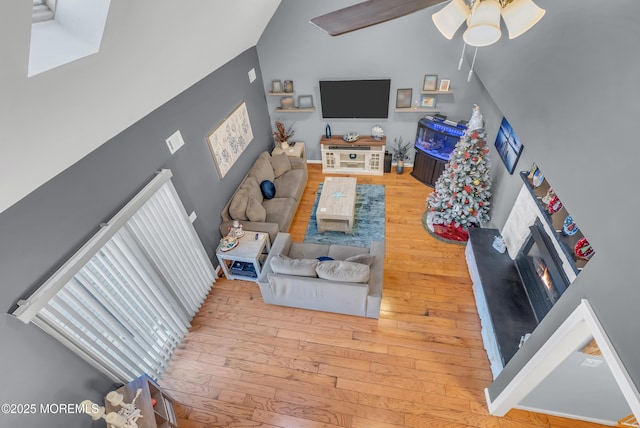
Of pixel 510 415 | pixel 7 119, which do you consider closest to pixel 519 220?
pixel 510 415

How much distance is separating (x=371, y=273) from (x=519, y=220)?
1885 mm

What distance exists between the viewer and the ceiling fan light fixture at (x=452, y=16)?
153 cm

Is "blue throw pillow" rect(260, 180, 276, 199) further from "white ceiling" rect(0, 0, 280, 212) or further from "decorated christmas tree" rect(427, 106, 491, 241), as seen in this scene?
"decorated christmas tree" rect(427, 106, 491, 241)

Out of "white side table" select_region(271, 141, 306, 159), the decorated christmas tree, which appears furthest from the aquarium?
"white side table" select_region(271, 141, 306, 159)

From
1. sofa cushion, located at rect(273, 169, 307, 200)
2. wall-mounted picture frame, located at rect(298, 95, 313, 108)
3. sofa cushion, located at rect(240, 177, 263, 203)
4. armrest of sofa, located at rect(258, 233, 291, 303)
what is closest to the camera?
armrest of sofa, located at rect(258, 233, 291, 303)

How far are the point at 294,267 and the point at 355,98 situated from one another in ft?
11.9

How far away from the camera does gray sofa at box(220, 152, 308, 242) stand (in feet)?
14.8

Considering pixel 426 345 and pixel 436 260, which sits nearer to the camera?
pixel 426 345

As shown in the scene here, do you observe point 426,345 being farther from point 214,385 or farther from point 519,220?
point 214,385

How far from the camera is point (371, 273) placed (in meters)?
3.66

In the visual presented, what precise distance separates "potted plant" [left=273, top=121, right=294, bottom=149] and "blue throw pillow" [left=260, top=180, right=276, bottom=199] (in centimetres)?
136

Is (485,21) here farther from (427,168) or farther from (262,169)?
(427,168)

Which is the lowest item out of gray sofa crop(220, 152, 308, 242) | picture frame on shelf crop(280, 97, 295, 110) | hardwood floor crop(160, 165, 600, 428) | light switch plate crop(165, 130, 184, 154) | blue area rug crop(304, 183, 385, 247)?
hardwood floor crop(160, 165, 600, 428)

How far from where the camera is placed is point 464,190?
14.4ft
